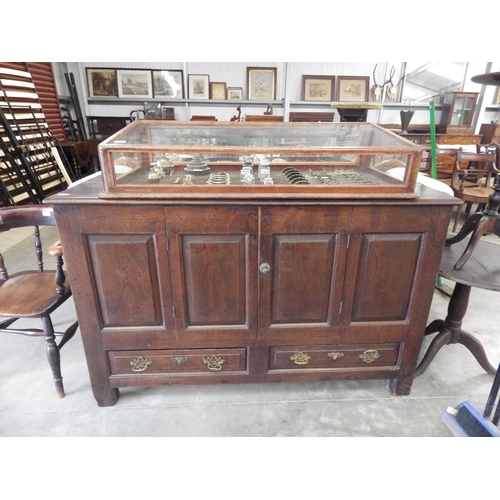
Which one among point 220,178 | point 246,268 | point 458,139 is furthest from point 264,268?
point 458,139

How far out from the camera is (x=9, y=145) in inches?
179

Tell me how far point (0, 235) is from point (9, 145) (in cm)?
135

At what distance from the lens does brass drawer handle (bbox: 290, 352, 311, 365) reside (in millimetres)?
1668

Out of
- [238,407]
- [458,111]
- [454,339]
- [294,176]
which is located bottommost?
[238,407]

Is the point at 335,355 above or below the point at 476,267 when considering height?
below

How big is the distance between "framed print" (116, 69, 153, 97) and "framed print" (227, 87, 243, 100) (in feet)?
4.53

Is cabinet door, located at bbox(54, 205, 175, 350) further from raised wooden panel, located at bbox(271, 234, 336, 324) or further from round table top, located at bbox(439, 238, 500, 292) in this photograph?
round table top, located at bbox(439, 238, 500, 292)

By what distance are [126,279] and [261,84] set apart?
17.7ft

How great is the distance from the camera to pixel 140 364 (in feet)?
5.34

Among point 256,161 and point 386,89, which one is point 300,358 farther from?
point 386,89

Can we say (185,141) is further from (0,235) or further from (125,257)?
(0,235)

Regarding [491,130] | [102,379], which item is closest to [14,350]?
[102,379]

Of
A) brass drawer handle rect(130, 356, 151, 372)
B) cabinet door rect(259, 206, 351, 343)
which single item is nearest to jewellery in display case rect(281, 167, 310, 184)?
cabinet door rect(259, 206, 351, 343)

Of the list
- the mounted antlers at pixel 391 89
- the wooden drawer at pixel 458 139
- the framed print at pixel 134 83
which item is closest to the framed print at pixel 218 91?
the framed print at pixel 134 83
